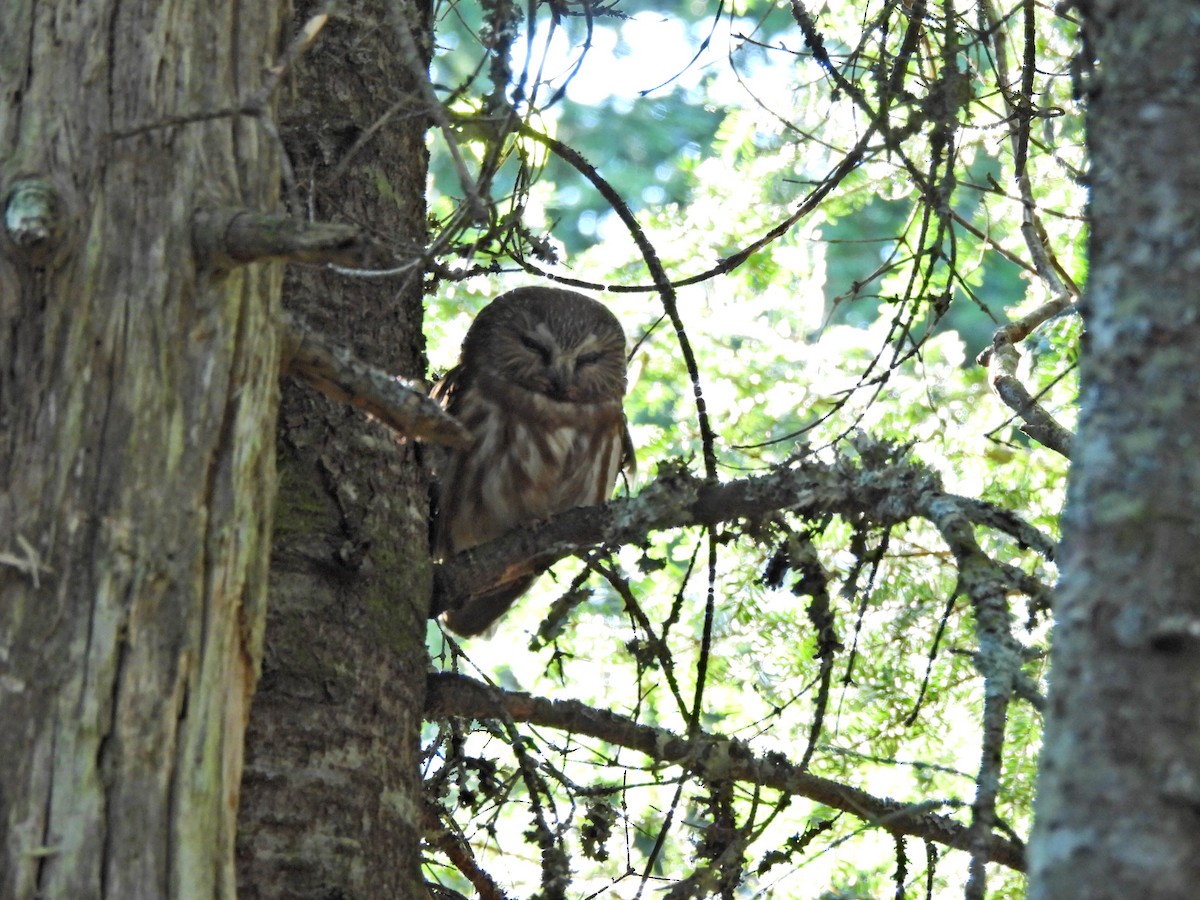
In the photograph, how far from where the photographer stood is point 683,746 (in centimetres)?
272

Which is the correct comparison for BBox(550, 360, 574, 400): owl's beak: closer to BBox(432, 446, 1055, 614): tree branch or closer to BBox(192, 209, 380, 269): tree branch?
BBox(432, 446, 1055, 614): tree branch

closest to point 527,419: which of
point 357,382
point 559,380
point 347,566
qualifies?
point 559,380

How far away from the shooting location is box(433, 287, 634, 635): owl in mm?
3895

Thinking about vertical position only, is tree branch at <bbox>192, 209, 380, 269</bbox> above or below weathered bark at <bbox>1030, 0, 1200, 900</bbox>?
above

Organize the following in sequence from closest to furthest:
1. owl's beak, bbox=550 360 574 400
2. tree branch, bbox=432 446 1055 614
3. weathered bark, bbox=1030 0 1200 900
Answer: weathered bark, bbox=1030 0 1200 900 < tree branch, bbox=432 446 1055 614 < owl's beak, bbox=550 360 574 400

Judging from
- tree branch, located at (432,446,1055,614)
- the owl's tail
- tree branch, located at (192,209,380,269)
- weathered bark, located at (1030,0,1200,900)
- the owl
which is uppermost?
the owl

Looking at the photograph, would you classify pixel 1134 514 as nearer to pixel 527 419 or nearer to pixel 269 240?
pixel 269 240

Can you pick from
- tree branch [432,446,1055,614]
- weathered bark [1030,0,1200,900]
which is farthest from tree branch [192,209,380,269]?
tree branch [432,446,1055,614]

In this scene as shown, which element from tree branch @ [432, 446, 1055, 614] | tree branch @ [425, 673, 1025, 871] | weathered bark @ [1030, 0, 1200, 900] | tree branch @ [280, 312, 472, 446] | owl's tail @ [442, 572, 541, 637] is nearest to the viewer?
weathered bark @ [1030, 0, 1200, 900]

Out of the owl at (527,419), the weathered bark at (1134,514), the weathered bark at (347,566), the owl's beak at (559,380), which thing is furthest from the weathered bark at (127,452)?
the owl's beak at (559,380)

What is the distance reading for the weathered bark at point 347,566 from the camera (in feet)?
7.45

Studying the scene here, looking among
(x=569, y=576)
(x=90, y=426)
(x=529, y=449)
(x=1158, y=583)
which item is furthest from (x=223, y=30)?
(x=569, y=576)

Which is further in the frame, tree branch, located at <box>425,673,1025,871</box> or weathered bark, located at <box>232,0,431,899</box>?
tree branch, located at <box>425,673,1025,871</box>

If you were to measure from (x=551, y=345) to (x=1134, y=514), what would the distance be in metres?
3.11
